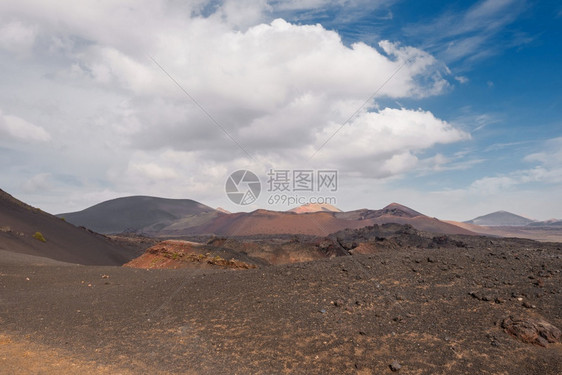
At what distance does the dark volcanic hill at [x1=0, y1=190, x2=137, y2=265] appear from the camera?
1149 inches

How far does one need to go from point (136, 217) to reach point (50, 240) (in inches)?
5729

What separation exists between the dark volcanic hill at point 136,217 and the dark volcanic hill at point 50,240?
310ft

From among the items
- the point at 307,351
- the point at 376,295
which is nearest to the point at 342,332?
the point at 307,351

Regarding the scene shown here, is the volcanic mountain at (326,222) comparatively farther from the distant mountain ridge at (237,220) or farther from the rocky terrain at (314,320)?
the rocky terrain at (314,320)

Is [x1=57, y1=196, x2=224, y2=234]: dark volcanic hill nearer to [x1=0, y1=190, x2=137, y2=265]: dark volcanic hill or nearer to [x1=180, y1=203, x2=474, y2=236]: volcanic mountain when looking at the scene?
[x1=180, y1=203, x2=474, y2=236]: volcanic mountain

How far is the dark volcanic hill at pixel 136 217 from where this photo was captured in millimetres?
147750

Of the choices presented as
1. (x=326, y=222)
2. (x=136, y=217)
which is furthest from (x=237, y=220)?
(x=136, y=217)

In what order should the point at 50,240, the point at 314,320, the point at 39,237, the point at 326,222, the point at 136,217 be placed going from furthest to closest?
the point at 136,217 → the point at 326,222 → the point at 50,240 → the point at 39,237 → the point at 314,320

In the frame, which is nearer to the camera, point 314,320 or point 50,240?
point 314,320

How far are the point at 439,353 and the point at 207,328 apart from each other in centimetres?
484

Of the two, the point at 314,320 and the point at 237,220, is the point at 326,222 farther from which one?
the point at 314,320

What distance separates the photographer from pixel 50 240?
34.6m

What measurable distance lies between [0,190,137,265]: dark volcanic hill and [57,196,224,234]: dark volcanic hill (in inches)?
3721

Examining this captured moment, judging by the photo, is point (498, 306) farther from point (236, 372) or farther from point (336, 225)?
point (336, 225)
